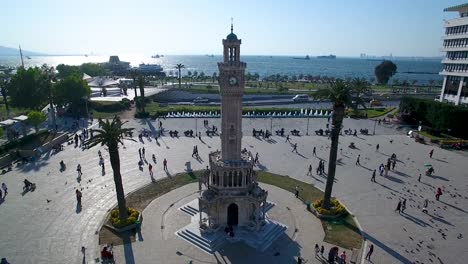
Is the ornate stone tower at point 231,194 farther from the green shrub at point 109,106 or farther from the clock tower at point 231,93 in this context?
the green shrub at point 109,106

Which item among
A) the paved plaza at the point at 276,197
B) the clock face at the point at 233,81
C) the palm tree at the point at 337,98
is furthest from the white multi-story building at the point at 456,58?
the clock face at the point at 233,81

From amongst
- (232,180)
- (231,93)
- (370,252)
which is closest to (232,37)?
(231,93)

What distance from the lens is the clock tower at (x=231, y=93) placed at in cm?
2686

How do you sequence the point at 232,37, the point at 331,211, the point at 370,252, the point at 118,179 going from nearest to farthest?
the point at 370,252 → the point at 232,37 → the point at 118,179 → the point at 331,211

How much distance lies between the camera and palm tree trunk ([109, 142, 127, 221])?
89.8ft

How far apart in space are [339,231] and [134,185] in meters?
22.7

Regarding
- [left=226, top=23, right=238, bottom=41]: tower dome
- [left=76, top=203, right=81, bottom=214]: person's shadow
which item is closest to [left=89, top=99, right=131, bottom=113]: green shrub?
[left=76, top=203, right=81, bottom=214]: person's shadow

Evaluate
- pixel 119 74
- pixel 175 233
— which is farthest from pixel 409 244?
pixel 119 74

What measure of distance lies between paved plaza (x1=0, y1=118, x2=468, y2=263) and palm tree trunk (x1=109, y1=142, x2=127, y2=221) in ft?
7.50

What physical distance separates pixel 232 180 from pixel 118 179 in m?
9.83

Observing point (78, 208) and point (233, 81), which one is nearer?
Answer: point (233, 81)

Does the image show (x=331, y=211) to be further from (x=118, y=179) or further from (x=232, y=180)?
(x=118, y=179)

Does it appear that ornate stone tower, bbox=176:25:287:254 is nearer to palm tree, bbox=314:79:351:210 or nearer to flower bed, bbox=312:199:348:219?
flower bed, bbox=312:199:348:219

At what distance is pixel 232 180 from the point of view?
28500 millimetres
